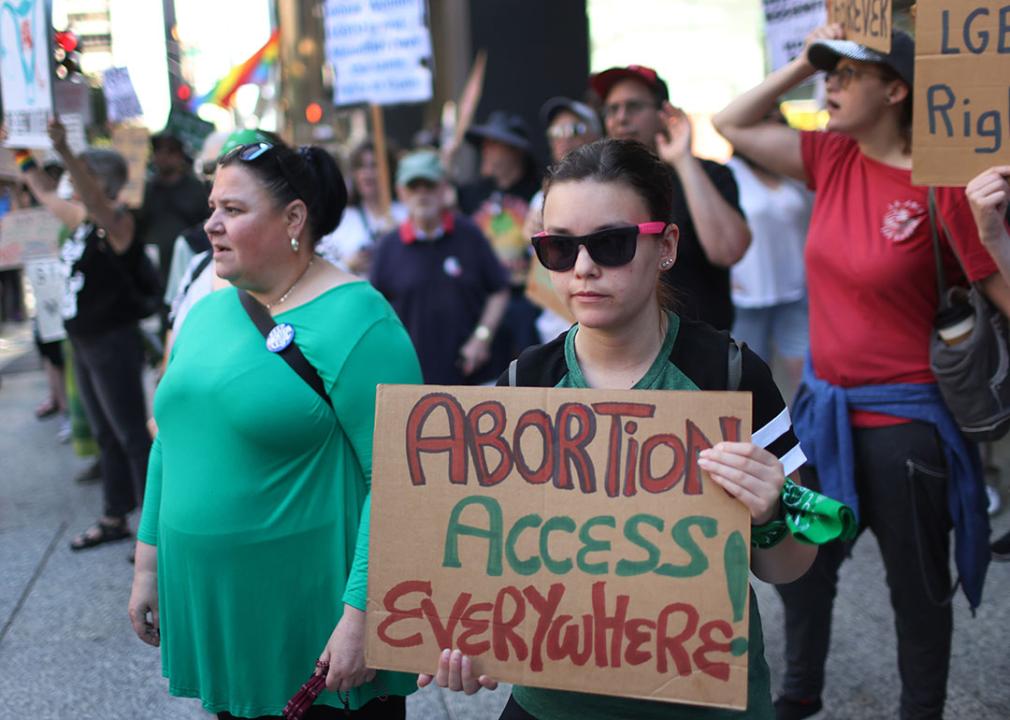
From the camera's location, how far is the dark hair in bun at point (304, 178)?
2.56 m

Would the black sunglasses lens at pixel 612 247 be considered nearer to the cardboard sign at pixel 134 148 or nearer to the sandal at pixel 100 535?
the sandal at pixel 100 535

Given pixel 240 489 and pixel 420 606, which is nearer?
pixel 420 606

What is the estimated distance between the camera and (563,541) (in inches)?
68.4

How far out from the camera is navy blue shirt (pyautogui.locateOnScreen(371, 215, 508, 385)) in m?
5.29

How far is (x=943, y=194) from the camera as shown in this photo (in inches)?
110

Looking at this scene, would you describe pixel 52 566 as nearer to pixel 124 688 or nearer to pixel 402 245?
pixel 124 688

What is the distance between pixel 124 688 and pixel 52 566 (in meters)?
1.62

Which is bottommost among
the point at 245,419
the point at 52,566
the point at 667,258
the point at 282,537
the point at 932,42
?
the point at 52,566

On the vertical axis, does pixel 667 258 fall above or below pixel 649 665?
above

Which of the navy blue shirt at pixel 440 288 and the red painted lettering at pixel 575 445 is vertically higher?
the red painted lettering at pixel 575 445

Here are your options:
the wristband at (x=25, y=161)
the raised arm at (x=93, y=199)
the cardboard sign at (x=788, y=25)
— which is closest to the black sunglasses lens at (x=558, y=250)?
the cardboard sign at (x=788, y=25)

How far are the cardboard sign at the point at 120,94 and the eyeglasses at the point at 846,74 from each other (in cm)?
542

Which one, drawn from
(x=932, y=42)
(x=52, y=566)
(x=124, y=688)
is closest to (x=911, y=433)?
(x=932, y=42)

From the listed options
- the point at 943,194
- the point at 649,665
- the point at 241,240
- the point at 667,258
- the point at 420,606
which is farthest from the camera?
the point at 943,194
